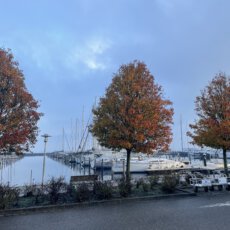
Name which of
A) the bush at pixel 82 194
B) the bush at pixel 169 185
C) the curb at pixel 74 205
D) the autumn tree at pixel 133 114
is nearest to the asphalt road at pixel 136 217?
the curb at pixel 74 205

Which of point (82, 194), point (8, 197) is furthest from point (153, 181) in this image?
point (8, 197)

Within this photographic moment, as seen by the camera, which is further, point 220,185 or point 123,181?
point 220,185

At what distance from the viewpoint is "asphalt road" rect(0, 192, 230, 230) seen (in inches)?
350

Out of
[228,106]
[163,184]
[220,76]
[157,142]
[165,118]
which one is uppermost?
[220,76]

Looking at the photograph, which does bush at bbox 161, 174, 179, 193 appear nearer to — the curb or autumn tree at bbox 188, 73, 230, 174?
the curb

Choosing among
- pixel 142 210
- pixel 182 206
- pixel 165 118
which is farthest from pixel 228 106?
pixel 142 210

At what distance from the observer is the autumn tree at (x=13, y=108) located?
12578mm

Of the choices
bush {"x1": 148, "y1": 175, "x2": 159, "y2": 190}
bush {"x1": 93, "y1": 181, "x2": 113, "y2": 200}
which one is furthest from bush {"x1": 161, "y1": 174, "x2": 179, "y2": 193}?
bush {"x1": 93, "y1": 181, "x2": 113, "y2": 200}

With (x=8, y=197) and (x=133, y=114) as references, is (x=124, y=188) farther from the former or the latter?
(x=8, y=197)

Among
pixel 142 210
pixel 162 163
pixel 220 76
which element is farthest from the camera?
pixel 162 163

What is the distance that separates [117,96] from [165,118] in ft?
11.4

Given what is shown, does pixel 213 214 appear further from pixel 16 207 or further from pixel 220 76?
pixel 220 76

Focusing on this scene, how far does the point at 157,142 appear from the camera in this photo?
16766 millimetres

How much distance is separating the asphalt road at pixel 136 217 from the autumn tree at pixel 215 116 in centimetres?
669
